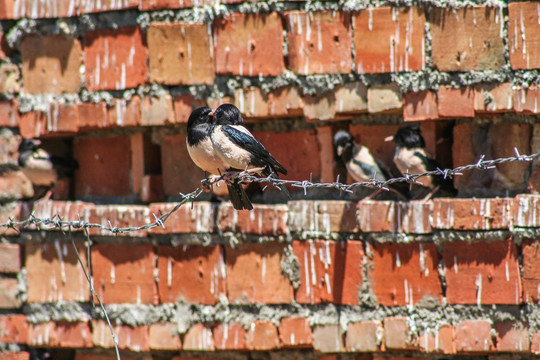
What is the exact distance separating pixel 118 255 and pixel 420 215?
4.26 ft

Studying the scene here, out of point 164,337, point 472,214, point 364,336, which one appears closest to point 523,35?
point 472,214

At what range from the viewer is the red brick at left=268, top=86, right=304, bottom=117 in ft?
10.4

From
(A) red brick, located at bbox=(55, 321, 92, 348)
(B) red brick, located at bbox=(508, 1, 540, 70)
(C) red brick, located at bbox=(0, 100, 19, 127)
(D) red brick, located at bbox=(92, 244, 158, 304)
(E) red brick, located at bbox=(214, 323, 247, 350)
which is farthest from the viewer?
(C) red brick, located at bbox=(0, 100, 19, 127)

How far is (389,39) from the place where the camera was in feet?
9.95

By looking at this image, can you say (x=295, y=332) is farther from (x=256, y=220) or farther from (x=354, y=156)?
(x=354, y=156)

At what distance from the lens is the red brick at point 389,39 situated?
2998mm

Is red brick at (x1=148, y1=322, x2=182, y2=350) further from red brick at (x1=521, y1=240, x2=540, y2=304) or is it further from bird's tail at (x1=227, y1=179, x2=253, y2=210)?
red brick at (x1=521, y1=240, x2=540, y2=304)

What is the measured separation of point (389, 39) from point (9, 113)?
1738mm

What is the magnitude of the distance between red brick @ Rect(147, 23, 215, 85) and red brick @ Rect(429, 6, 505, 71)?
3.00 feet

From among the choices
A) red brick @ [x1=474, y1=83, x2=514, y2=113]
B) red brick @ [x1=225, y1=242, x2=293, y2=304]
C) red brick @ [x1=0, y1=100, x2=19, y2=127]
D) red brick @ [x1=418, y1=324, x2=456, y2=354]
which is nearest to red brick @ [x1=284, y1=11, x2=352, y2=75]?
red brick @ [x1=474, y1=83, x2=514, y2=113]

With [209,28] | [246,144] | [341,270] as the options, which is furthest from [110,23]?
[341,270]

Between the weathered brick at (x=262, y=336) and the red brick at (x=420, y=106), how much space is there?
993 mm

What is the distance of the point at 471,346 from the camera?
2.94 metres

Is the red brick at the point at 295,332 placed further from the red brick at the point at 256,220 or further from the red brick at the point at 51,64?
the red brick at the point at 51,64
